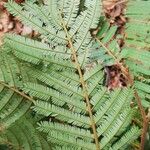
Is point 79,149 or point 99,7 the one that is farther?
point 99,7

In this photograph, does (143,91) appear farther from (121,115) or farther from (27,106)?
(27,106)

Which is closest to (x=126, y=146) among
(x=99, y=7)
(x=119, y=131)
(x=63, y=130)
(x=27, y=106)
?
(x=119, y=131)

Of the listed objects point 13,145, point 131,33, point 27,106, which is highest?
point 131,33

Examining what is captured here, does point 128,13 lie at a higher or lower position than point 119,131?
higher

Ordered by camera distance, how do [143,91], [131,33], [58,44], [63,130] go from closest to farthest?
[63,130] → [58,44] → [143,91] → [131,33]

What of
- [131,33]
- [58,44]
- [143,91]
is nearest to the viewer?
[58,44]

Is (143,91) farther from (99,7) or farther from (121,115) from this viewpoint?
(99,7)

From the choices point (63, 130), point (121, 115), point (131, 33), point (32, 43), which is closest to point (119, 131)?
point (121, 115)
